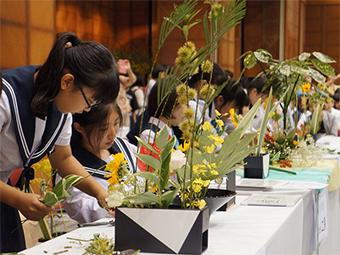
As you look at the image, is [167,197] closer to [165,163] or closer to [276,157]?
[165,163]

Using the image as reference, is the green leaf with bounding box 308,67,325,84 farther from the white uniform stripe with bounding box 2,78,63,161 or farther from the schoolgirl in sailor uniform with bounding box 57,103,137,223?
the white uniform stripe with bounding box 2,78,63,161

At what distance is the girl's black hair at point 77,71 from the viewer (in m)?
1.65

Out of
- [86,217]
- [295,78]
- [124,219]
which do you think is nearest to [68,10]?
[295,78]

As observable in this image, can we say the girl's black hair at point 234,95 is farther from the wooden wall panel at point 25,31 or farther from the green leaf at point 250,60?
the wooden wall panel at point 25,31

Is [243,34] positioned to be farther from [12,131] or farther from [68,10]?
[12,131]

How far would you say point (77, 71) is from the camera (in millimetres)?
1647

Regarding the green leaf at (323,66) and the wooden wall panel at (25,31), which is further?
the wooden wall panel at (25,31)

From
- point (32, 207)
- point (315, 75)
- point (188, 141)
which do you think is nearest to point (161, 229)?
point (188, 141)

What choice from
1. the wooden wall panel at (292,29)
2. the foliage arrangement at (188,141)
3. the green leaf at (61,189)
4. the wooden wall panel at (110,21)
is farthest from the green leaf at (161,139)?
the wooden wall panel at (110,21)

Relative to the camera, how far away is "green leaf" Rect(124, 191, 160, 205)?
3.95 feet

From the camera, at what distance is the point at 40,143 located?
1766 mm

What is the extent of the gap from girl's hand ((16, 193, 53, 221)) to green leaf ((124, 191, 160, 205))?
0.23 m

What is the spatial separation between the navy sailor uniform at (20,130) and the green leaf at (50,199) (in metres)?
0.51

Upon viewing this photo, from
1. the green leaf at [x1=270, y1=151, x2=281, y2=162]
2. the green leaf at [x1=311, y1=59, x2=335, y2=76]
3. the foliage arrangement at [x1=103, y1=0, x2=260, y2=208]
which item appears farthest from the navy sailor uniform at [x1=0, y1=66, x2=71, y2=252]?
the green leaf at [x1=311, y1=59, x2=335, y2=76]
